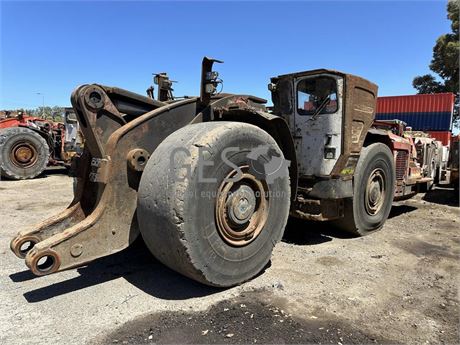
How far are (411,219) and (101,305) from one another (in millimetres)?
5643

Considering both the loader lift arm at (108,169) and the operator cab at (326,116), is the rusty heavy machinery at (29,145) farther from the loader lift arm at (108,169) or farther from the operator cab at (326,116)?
the loader lift arm at (108,169)

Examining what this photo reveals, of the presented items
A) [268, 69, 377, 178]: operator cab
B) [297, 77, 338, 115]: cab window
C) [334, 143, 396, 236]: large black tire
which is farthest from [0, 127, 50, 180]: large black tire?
[334, 143, 396, 236]: large black tire

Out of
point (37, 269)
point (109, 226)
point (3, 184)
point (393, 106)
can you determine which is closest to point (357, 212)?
point (109, 226)

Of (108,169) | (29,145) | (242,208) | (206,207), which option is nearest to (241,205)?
(242,208)

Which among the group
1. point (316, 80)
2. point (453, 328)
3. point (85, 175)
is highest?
point (316, 80)

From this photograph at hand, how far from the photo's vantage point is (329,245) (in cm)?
500

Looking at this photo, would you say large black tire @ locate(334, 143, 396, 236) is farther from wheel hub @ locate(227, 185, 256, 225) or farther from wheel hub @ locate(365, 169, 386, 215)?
wheel hub @ locate(227, 185, 256, 225)

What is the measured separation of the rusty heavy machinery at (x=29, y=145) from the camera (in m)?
11.6

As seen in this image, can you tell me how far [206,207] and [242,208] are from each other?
0.44 meters

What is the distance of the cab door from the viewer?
4754 millimetres

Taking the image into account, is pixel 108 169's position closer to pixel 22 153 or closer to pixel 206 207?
pixel 206 207

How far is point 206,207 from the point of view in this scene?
→ 3.08 meters

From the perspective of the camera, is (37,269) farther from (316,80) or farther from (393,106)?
(393,106)

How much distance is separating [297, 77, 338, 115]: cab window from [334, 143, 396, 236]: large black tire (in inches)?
35.7
